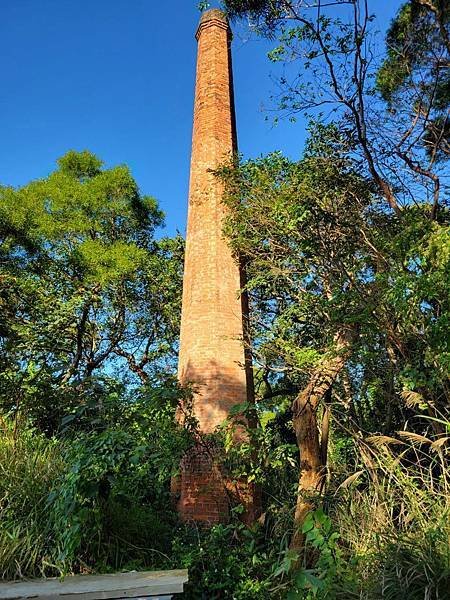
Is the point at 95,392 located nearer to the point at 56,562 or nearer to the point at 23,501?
the point at 23,501

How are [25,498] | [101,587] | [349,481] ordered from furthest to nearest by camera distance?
[349,481]
[25,498]
[101,587]

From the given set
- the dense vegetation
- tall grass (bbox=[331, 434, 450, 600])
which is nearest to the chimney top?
the dense vegetation

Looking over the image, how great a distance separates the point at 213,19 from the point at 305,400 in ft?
28.6

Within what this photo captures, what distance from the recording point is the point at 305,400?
6.08m

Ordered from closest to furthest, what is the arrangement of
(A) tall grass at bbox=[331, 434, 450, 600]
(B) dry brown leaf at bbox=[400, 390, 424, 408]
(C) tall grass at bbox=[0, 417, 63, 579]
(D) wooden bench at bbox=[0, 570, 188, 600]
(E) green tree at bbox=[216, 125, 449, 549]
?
(D) wooden bench at bbox=[0, 570, 188, 600]
(A) tall grass at bbox=[331, 434, 450, 600]
(C) tall grass at bbox=[0, 417, 63, 579]
(E) green tree at bbox=[216, 125, 449, 549]
(B) dry brown leaf at bbox=[400, 390, 424, 408]

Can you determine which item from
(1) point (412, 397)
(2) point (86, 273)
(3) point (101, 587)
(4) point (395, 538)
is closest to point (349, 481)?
(1) point (412, 397)

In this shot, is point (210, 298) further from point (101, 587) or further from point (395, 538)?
point (101, 587)

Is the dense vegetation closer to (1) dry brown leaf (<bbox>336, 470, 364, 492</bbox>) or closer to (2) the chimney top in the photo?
(1) dry brown leaf (<bbox>336, 470, 364, 492</bbox>)

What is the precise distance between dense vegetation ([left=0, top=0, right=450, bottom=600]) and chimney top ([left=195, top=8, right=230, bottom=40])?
3.76m

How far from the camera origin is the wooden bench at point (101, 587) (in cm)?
319

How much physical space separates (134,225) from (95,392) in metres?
9.08

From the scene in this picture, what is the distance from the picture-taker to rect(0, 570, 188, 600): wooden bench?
3.19 meters

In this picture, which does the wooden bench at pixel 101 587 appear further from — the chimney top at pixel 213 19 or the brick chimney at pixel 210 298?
the chimney top at pixel 213 19

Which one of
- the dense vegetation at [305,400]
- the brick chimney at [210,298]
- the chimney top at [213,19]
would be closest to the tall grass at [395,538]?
the dense vegetation at [305,400]
